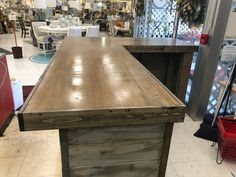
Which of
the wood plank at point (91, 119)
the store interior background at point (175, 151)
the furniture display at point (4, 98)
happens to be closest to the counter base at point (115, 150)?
the wood plank at point (91, 119)

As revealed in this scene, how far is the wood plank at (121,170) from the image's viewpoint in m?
1.23

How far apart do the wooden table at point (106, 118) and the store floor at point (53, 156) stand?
100 centimetres

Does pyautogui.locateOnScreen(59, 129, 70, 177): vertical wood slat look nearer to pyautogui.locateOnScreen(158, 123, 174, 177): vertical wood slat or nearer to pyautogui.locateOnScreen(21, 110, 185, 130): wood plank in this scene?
pyautogui.locateOnScreen(21, 110, 185, 130): wood plank

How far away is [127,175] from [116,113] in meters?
0.53

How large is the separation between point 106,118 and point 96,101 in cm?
11

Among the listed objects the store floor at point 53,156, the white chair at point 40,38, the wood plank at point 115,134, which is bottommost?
the store floor at point 53,156

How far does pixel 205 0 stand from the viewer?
2857 millimetres

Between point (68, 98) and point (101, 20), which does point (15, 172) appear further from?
point (101, 20)

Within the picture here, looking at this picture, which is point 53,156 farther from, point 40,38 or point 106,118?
point 40,38

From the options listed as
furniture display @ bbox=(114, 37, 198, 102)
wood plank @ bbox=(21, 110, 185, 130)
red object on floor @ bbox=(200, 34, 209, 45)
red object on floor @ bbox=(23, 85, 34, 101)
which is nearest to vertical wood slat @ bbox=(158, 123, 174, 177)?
wood plank @ bbox=(21, 110, 185, 130)

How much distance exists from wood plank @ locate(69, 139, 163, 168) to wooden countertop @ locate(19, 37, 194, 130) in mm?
217

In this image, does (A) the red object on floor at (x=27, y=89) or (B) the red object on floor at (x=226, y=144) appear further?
(A) the red object on floor at (x=27, y=89)

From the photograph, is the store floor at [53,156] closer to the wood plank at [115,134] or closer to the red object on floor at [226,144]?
the red object on floor at [226,144]

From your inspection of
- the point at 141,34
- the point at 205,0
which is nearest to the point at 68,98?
the point at 205,0
